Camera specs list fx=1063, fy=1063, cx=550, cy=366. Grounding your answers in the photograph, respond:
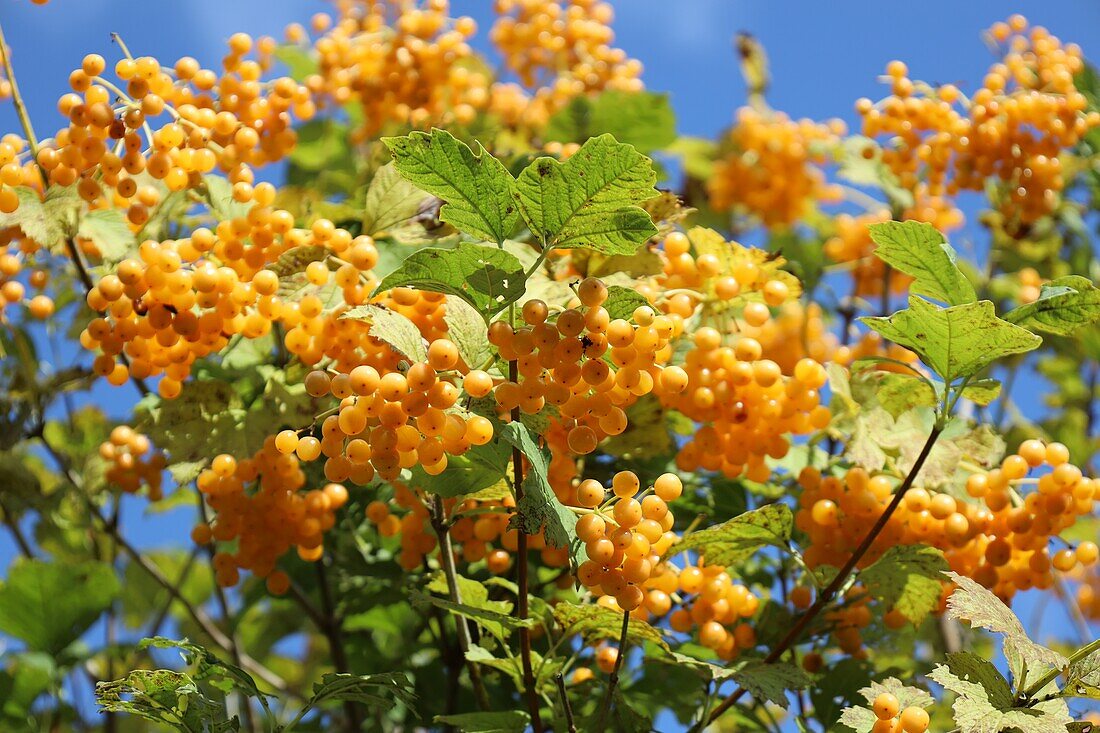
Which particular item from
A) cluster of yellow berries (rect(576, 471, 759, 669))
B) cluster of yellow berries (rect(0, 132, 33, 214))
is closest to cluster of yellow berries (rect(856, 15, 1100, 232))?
cluster of yellow berries (rect(576, 471, 759, 669))

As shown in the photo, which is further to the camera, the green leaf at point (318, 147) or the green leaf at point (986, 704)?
the green leaf at point (318, 147)

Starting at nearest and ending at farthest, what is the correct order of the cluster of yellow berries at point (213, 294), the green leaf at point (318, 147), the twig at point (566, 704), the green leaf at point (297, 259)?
1. the twig at point (566, 704)
2. the cluster of yellow berries at point (213, 294)
3. the green leaf at point (297, 259)
4. the green leaf at point (318, 147)

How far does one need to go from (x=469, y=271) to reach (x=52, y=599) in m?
1.77

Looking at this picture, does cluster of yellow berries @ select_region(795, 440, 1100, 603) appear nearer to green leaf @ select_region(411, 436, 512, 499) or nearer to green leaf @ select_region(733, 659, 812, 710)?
green leaf @ select_region(733, 659, 812, 710)

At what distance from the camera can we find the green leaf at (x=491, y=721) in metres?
1.72

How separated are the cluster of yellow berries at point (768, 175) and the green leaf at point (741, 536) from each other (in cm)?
335

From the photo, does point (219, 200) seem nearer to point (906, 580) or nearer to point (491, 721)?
point (491, 721)

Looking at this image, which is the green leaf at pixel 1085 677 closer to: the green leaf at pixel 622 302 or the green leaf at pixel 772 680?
the green leaf at pixel 772 680

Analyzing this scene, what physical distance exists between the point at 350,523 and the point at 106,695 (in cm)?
89

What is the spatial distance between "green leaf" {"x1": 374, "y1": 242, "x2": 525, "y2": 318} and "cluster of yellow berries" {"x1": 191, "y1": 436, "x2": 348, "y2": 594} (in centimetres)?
64

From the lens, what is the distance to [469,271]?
1.48 m

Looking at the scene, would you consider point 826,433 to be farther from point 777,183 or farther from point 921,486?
point 777,183

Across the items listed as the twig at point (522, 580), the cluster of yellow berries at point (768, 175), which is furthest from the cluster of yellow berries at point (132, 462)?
the cluster of yellow berries at point (768, 175)

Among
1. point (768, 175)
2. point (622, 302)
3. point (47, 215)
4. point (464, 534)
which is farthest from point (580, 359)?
point (768, 175)
